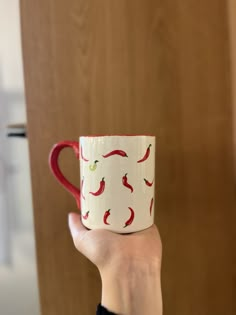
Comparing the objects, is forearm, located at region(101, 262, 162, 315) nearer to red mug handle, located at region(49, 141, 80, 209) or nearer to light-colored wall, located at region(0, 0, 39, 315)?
red mug handle, located at region(49, 141, 80, 209)

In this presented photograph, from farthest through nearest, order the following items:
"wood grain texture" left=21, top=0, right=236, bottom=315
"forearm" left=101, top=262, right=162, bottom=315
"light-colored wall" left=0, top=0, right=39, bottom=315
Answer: "light-colored wall" left=0, top=0, right=39, bottom=315 → "wood grain texture" left=21, top=0, right=236, bottom=315 → "forearm" left=101, top=262, right=162, bottom=315

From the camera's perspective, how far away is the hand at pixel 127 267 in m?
0.47

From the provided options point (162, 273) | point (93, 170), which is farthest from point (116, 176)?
point (162, 273)

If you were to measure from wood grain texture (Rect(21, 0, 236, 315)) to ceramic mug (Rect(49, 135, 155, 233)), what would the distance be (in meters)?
0.14

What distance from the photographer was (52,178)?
2.10 ft

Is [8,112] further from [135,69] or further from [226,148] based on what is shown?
[226,148]

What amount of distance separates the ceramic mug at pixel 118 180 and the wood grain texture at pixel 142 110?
0.14 metres

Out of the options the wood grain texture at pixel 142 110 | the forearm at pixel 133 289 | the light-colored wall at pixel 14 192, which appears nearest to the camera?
the forearm at pixel 133 289

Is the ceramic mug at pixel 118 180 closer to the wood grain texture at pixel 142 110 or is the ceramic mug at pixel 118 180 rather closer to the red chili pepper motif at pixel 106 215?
the red chili pepper motif at pixel 106 215

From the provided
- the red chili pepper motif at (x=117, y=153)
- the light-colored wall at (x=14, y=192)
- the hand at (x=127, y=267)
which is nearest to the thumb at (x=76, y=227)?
the hand at (x=127, y=267)

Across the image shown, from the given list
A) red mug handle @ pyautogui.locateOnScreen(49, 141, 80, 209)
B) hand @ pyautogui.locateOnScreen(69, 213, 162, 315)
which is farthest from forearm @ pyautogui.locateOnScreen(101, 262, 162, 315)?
red mug handle @ pyautogui.locateOnScreen(49, 141, 80, 209)

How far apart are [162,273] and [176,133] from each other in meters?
0.28

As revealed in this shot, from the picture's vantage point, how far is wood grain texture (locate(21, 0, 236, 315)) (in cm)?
61

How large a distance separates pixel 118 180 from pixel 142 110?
19 cm
